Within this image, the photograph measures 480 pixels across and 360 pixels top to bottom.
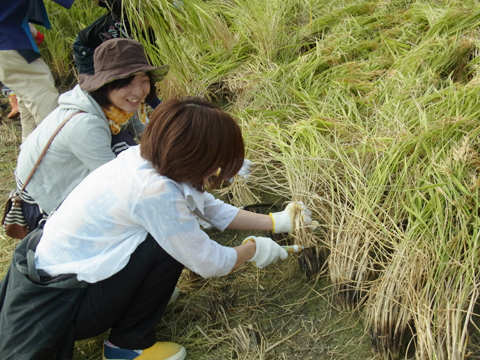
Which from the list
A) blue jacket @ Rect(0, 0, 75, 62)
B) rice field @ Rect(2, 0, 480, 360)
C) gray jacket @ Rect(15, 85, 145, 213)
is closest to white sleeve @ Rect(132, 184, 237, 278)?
rice field @ Rect(2, 0, 480, 360)

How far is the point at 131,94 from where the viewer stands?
74.4 inches

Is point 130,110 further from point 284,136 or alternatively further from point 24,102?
point 24,102

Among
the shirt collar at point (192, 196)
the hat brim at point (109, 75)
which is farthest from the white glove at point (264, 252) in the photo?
the hat brim at point (109, 75)

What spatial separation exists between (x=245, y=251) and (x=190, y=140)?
1.58 feet

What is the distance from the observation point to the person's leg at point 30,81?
2611 mm

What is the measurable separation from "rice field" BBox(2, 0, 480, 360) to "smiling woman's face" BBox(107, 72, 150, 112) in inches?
23.9

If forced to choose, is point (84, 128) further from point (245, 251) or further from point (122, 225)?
point (245, 251)

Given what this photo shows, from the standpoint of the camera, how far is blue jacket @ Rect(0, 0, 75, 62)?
2.33 metres

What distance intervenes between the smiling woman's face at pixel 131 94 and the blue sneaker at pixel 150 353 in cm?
96

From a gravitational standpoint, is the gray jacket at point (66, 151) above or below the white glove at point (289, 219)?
above

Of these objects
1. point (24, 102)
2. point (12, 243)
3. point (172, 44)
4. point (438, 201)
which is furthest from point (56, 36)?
point (438, 201)

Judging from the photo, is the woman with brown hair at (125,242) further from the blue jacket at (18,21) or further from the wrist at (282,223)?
the blue jacket at (18,21)

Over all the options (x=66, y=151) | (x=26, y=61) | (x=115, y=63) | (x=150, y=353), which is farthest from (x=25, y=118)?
(x=150, y=353)

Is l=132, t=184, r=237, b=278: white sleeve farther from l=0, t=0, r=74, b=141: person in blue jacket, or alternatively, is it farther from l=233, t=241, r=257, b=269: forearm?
l=0, t=0, r=74, b=141: person in blue jacket
